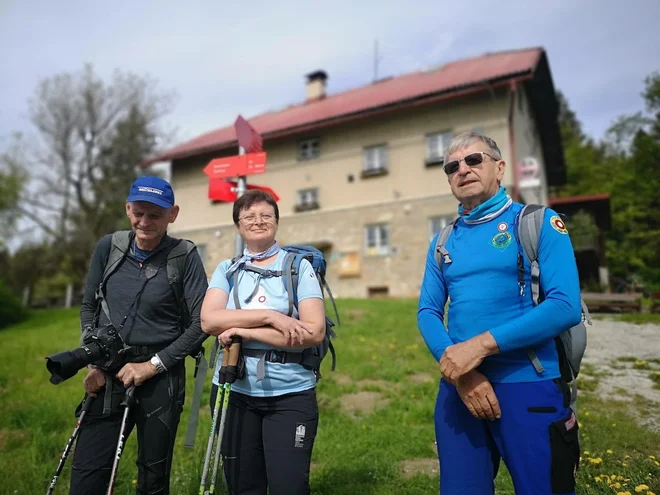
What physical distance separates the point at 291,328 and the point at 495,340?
940mm

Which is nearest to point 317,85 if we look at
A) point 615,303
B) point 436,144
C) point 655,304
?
point 436,144

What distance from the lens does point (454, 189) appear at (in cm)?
238

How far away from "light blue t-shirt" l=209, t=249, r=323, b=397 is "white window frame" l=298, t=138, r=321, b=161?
1805cm

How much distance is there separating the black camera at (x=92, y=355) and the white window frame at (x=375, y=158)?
1656 centimetres

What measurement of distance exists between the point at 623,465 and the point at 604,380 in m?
2.03

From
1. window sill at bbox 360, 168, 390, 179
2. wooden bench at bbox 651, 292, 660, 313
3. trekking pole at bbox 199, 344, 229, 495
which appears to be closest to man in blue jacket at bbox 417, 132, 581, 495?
trekking pole at bbox 199, 344, 229, 495

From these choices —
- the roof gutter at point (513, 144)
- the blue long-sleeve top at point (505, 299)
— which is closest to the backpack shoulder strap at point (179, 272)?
the blue long-sleeve top at point (505, 299)

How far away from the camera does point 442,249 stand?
7.72ft

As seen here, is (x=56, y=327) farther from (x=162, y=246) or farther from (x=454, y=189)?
(x=454, y=189)

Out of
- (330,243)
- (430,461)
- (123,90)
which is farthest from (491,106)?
(123,90)

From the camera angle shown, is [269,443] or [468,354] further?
[269,443]

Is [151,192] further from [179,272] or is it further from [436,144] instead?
[436,144]

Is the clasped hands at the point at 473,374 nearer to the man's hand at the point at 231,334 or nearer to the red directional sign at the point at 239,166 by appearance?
the man's hand at the point at 231,334

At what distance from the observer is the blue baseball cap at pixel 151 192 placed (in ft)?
9.32
